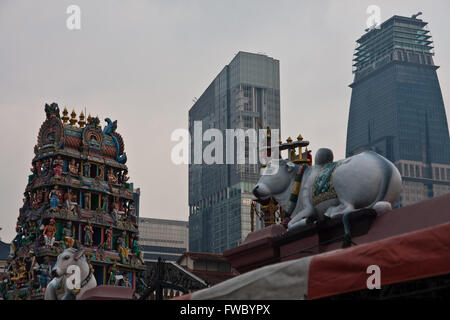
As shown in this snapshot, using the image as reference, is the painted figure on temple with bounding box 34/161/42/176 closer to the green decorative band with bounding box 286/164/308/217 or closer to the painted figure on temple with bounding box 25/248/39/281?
the painted figure on temple with bounding box 25/248/39/281

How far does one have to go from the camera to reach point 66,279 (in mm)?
22766

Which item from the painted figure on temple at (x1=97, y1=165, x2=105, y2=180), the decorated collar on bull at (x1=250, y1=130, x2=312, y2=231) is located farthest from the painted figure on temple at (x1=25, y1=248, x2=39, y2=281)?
the decorated collar on bull at (x1=250, y1=130, x2=312, y2=231)

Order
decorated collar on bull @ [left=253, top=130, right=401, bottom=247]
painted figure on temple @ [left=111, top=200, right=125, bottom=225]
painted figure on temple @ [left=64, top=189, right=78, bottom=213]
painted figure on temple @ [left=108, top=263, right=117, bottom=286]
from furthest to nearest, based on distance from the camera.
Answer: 1. painted figure on temple @ [left=111, top=200, right=125, bottom=225]
2. painted figure on temple @ [left=64, top=189, right=78, bottom=213]
3. painted figure on temple @ [left=108, top=263, right=117, bottom=286]
4. decorated collar on bull @ [left=253, top=130, right=401, bottom=247]

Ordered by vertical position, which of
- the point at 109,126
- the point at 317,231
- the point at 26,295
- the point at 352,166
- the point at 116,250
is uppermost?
the point at 109,126

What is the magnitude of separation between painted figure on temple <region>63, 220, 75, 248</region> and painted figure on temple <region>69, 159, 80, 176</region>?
3.78 meters

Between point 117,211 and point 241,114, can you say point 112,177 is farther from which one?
point 241,114

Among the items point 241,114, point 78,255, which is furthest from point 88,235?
point 241,114

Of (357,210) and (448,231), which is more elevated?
(357,210)

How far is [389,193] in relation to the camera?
46.7 ft

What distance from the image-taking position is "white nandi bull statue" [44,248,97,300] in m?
22.0

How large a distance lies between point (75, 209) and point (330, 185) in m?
39.5

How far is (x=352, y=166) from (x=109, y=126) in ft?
148
